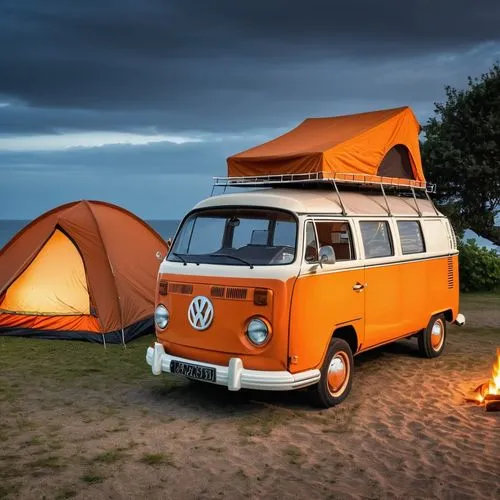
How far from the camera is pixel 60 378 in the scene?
931 centimetres

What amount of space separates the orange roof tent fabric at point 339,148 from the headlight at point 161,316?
2.42 metres

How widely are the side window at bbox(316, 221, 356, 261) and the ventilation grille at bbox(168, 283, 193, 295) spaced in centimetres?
166

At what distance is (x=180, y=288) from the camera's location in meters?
7.74

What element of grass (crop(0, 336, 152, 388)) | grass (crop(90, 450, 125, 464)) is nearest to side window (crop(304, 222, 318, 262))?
grass (crop(90, 450, 125, 464))

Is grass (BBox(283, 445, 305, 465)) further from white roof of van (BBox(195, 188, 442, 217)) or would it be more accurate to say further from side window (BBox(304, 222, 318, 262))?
white roof of van (BBox(195, 188, 442, 217))

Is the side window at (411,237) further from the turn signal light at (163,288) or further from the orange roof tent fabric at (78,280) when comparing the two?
Answer: the orange roof tent fabric at (78,280)

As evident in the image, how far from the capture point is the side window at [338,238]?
7.88 m

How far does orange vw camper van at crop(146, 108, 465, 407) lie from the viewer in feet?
23.5

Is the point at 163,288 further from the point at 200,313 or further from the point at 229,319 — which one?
the point at 229,319

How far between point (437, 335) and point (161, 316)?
5.12 m

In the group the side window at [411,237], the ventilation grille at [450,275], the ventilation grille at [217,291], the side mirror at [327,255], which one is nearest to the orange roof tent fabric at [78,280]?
the ventilation grille at [217,291]

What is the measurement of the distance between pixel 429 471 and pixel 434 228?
5449 millimetres

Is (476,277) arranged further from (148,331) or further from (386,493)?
(386,493)

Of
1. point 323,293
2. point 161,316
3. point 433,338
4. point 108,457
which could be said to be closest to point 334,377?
point 323,293
